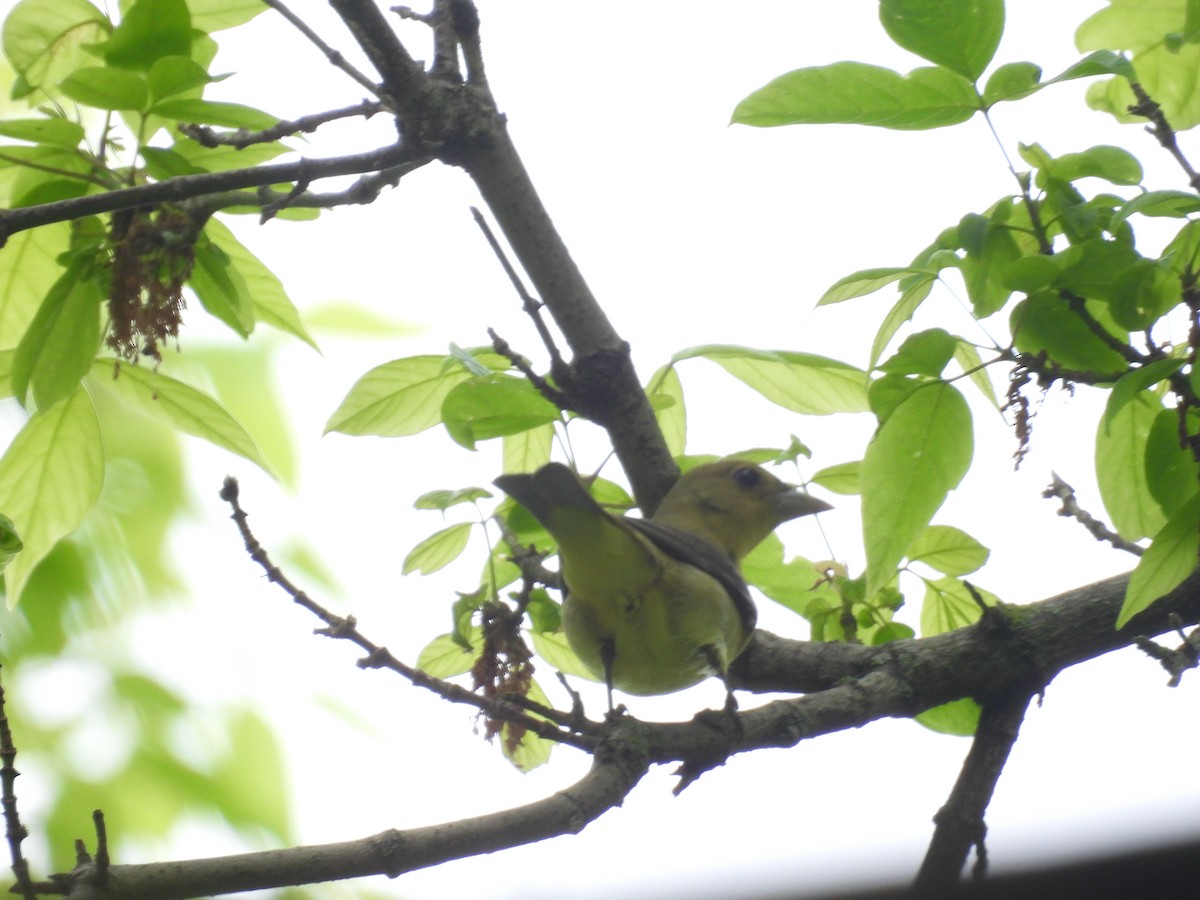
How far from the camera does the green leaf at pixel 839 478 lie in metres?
2.97

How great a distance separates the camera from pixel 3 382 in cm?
233

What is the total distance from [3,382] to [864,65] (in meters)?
1.81

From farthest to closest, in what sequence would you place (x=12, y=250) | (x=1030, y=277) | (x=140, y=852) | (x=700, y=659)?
(x=700, y=659), (x=140, y=852), (x=12, y=250), (x=1030, y=277)

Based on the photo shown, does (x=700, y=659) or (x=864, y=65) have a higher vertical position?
(x=864, y=65)

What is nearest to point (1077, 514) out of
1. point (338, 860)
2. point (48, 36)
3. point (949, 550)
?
point (949, 550)

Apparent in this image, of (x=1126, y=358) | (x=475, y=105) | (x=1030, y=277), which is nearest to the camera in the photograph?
(x=1030, y=277)

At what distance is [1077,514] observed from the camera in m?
2.77

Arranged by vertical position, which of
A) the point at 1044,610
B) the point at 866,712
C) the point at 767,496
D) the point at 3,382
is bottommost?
the point at 866,712

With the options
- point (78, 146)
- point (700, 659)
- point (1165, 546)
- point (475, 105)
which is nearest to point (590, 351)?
point (475, 105)

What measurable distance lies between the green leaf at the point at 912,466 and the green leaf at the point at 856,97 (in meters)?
0.50

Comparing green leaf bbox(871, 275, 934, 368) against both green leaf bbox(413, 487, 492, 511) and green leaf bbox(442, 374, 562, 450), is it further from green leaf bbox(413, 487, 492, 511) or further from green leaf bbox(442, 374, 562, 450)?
green leaf bbox(413, 487, 492, 511)

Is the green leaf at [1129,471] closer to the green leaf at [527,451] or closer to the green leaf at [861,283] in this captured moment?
the green leaf at [861,283]

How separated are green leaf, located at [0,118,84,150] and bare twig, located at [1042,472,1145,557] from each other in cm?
236

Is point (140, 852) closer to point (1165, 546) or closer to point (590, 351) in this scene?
point (590, 351)
